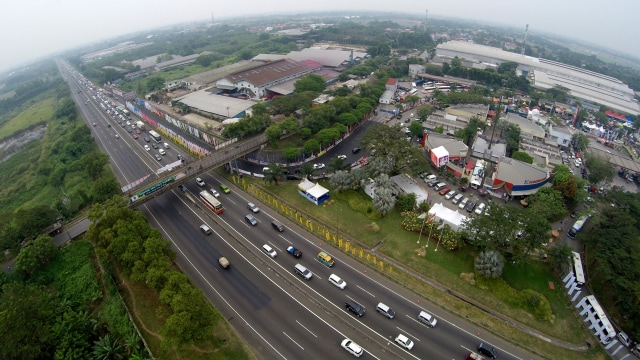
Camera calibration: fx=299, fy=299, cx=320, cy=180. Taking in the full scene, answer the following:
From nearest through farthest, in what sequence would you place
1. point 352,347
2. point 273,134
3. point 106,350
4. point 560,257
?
point 352,347
point 106,350
point 560,257
point 273,134

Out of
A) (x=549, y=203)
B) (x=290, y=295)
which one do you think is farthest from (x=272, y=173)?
(x=549, y=203)

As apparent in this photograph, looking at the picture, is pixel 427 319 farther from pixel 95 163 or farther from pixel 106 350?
pixel 95 163

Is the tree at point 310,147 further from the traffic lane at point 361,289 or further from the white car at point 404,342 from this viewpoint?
the white car at point 404,342

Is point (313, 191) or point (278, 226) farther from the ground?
point (313, 191)

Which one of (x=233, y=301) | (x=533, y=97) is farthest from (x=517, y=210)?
(x=533, y=97)

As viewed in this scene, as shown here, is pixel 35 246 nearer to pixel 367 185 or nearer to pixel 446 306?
pixel 367 185

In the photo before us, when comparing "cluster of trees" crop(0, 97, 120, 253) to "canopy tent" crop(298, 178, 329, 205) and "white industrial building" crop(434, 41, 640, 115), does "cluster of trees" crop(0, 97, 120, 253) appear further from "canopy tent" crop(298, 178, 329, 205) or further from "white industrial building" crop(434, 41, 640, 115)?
"white industrial building" crop(434, 41, 640, 115)
